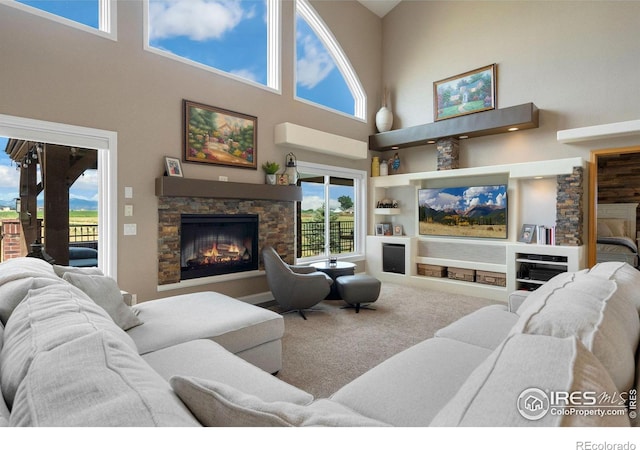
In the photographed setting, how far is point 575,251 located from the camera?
4398 millimetres

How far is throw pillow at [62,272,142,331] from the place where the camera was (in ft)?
6.83

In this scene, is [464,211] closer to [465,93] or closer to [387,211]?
[387,211]

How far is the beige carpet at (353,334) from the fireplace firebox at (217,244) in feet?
3.88

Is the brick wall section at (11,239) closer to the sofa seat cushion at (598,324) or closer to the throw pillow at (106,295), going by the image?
the throw pillow at (106,295)

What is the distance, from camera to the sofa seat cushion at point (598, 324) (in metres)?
0.91

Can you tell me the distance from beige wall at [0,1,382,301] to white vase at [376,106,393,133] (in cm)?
209

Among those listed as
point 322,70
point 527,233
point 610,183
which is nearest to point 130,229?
point 322,70

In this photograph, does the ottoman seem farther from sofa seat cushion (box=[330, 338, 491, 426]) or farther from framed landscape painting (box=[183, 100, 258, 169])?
sofa seat cushion (box=[330, 338, 491, 426])

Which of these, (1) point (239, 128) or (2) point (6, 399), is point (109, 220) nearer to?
(1) point (239, 128)

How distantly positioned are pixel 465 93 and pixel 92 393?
6.37 m

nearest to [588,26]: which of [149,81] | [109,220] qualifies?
[149,81]

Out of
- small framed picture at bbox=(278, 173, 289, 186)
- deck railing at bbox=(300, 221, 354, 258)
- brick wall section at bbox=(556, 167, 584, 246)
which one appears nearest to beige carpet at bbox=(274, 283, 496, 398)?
brick wall section at bbox=(556, 167, 584, 246)

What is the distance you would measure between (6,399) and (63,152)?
3.46m

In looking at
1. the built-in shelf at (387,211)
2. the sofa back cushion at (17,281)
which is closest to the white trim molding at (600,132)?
the built-in shelf at (387,211)
